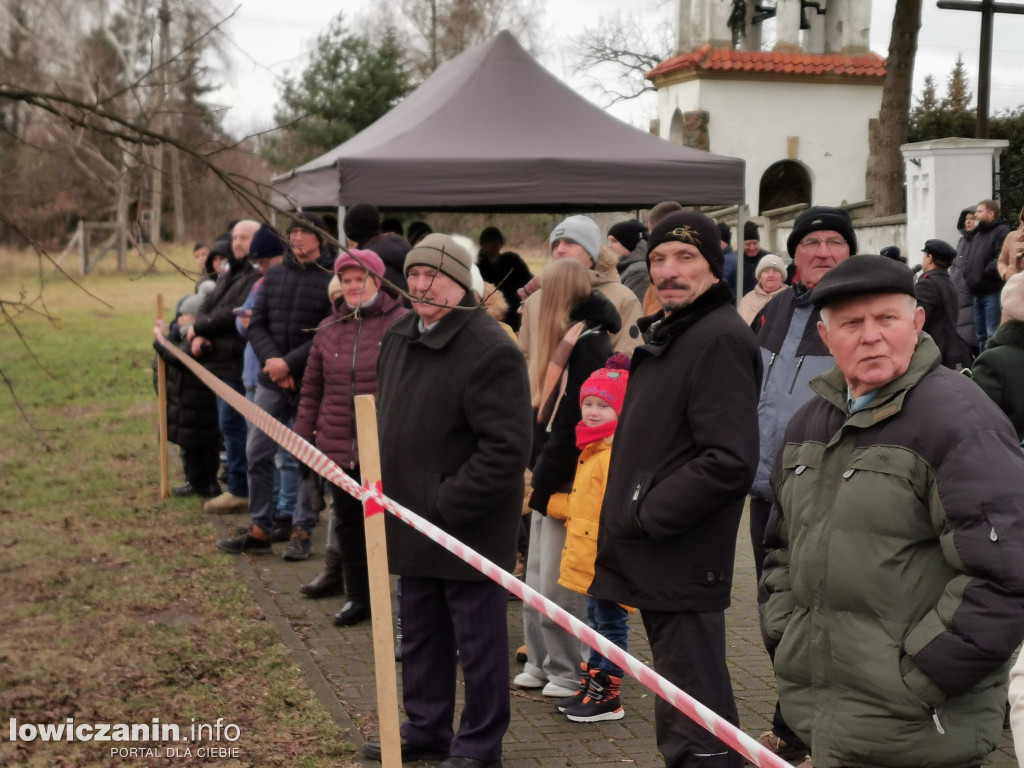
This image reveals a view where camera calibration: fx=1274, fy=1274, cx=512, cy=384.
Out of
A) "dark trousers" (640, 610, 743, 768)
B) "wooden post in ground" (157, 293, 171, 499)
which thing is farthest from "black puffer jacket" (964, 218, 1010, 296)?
"dark trousers" (640, 610, 743, 768)

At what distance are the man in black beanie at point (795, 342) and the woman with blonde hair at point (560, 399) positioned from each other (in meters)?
0.83

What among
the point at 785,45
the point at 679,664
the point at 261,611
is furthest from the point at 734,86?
the point at 679,664

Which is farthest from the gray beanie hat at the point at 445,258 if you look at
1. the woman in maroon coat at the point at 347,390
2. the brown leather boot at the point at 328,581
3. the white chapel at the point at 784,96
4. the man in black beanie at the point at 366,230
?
the white chapel at the point at 784,96

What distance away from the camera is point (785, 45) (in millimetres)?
30750

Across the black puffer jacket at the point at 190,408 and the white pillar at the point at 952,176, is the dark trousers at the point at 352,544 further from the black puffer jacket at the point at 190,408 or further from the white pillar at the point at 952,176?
the white pillar at the point at 952,176

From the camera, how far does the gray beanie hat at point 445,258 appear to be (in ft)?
15.9

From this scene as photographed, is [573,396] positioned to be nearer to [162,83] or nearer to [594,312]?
[594,312]

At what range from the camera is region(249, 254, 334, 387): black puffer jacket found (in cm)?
788

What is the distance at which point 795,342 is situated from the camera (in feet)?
15.4

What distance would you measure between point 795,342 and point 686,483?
1.11m

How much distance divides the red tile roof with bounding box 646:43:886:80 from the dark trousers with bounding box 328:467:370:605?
24.8 meters

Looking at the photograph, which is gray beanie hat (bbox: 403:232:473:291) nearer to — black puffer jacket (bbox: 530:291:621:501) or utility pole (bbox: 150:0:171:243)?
black puffer jacket (bbox: 530:291:621:501)

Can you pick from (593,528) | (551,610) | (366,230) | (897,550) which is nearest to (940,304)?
(366,230)

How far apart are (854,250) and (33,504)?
27.2 feet
